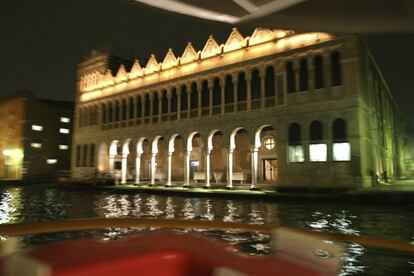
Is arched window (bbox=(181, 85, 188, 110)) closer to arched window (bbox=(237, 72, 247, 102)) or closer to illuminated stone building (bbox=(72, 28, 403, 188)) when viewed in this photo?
illuminated stone building (bbox=(72, 28, 403, 188))

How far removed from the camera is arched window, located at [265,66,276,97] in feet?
79.4

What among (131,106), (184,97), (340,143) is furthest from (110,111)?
(340,143)

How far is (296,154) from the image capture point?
22.2 metres

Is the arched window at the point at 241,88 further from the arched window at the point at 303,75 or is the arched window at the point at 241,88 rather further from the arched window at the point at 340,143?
the arched window at the point at 340,143

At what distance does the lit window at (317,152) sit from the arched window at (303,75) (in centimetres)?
396

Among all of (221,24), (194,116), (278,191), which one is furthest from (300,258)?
(194,116)

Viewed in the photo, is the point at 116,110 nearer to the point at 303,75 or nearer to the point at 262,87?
the point at 262,87

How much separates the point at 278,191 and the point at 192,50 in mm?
14502

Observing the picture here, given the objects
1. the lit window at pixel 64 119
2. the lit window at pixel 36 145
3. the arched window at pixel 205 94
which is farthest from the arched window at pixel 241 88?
the lit window at pixel 64 119

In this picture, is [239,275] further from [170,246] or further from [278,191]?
[278,191]

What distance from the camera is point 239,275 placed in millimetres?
1225

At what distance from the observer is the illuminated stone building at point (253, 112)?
20.8 metres

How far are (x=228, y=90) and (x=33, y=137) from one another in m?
33.3

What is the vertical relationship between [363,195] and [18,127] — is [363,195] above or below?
below
